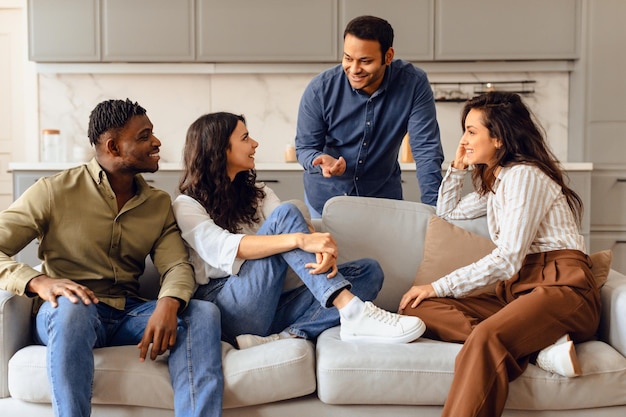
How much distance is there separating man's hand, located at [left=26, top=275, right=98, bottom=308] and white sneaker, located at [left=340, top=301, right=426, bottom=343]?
0.73 m

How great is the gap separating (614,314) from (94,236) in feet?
5.18

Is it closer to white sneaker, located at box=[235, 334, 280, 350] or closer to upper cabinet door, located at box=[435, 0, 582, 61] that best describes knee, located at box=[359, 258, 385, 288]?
white sneaker, located at box=[235, 334, 280, 350]

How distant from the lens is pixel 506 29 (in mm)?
4797

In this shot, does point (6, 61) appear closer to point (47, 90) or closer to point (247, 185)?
point (47, 90)

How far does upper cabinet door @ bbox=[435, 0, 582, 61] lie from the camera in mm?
4773

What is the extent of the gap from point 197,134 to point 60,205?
526 mm

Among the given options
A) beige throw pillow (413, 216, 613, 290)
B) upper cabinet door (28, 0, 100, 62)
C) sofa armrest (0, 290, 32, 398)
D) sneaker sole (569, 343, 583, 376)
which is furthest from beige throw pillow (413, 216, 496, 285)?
upper cabinet door (28, 0, 100, 62)

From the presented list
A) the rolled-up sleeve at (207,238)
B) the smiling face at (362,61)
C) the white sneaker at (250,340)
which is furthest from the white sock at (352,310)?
the smiling face at (362,61)

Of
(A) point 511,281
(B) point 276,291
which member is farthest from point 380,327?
(A) point 511,281

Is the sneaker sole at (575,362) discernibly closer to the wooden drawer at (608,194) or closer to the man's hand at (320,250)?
the man's hand at (320,250)

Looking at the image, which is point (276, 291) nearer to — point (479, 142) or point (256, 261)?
point (256, 261)

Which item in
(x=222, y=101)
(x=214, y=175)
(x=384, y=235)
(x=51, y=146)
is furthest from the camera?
(x=222, y=101)

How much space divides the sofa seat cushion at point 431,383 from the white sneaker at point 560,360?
0.09 feet

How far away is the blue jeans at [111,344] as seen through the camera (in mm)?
1871
